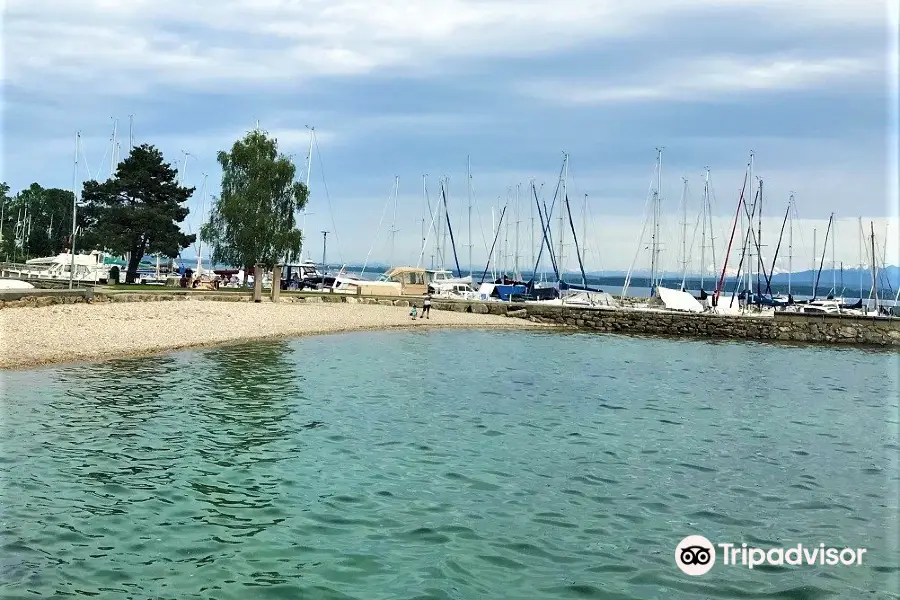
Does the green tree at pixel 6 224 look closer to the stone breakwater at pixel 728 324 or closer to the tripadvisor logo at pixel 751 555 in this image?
the stone breakwater at pixel 728 324

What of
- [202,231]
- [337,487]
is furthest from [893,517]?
[202,231]

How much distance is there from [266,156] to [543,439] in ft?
156

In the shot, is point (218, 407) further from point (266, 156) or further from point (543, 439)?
point (266, 156)

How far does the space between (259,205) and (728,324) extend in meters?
37.3

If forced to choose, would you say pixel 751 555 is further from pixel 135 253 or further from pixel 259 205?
pixel 135 253

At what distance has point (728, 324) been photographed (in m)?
57.1

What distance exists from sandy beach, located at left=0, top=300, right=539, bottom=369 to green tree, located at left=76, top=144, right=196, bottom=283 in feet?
51.5

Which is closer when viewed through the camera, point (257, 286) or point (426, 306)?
point (257, 286)

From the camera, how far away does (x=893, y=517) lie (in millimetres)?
11898

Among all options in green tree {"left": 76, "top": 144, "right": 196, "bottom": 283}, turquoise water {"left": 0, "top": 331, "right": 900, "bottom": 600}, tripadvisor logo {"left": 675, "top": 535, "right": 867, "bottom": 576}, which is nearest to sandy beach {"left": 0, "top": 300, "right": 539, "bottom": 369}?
turquoise water {"left": 0, "top": 331, "right": 900, "bottom": 600}

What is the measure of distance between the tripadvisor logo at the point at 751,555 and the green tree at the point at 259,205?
50.9 m

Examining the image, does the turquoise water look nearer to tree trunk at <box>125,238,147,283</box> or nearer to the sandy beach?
the sandy beach

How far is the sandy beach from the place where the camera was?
26688 millimetres

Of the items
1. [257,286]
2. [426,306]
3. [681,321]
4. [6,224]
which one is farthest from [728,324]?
[6,224]
